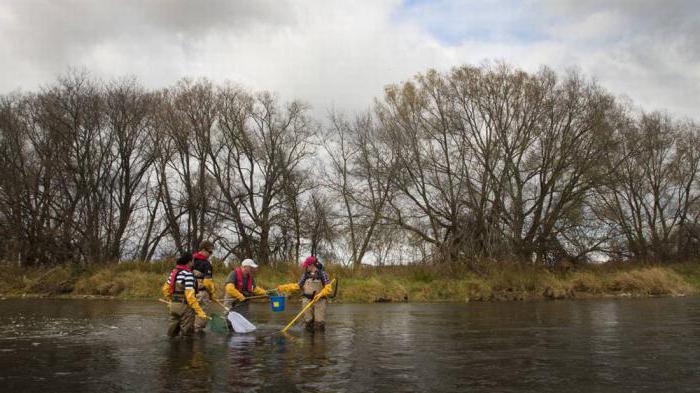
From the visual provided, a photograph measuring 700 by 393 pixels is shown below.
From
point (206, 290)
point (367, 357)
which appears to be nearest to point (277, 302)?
point (206, 290)

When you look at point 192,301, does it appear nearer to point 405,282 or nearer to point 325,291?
point 325,291

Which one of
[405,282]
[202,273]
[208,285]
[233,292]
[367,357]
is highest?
[405,282]

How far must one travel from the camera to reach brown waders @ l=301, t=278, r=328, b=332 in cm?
1585

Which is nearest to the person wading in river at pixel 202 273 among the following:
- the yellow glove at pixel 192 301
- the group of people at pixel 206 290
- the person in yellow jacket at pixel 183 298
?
the group of people at pixel 206 290

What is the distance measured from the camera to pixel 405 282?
33.2 meters

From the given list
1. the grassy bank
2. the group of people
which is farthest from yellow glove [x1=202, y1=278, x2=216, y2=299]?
the grassy bank

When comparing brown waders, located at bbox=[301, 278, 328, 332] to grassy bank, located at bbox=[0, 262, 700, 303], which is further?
grassy bank, located at bbox=[0, 262, 700, 303]

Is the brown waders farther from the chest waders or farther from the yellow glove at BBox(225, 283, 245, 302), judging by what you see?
the yellow glove at BBox(225, 283, 245, 302)

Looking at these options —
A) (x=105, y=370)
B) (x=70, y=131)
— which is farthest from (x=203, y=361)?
(x=70, y=131)

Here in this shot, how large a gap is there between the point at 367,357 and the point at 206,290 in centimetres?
551

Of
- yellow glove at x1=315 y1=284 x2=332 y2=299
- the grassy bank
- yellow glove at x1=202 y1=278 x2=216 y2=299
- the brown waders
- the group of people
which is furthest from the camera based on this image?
the grassy bank

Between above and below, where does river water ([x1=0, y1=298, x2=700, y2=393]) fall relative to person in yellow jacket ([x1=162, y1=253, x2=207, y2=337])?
below

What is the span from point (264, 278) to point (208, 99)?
17.5m

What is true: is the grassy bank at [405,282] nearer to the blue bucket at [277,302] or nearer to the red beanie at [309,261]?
the blue bucket at [277,302]
